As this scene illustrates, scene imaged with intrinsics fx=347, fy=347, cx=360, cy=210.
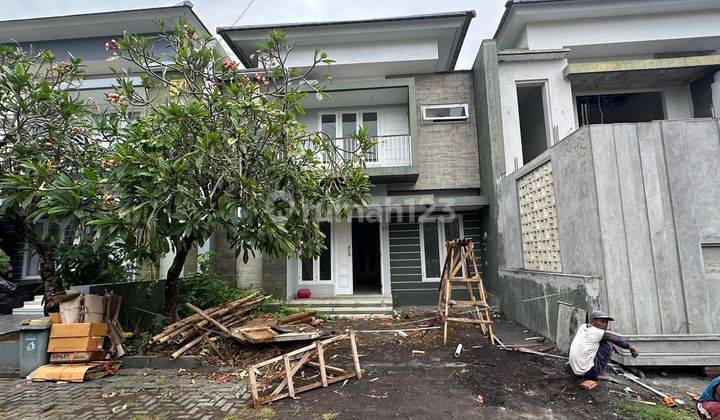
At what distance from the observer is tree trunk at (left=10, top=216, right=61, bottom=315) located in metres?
5.97

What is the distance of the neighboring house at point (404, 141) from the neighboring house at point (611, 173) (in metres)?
0.97

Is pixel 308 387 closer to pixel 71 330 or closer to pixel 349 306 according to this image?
pixel 71 330

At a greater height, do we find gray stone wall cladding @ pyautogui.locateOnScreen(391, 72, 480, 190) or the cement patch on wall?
gray stone wall cladding @ pyautogui.locateOnScreen(391, 72, 480, 190)

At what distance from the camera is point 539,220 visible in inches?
280

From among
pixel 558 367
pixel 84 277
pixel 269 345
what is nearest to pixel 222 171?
pixel 269 345

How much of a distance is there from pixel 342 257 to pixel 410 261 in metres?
2.15

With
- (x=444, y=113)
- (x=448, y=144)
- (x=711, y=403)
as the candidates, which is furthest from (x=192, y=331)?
(x=444, y=113)

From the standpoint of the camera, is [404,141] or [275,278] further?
[404,141]

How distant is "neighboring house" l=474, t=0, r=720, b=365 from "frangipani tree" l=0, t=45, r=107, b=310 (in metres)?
7.47

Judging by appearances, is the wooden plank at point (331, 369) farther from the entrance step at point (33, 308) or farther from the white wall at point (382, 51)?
the white wall at point (382, 51)

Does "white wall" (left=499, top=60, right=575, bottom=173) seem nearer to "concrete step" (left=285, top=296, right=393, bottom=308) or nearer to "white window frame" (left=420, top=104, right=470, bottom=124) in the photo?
"white window frame" (left=420, top=104, right=470, bottom=124)

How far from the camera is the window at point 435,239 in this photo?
10.9 meters

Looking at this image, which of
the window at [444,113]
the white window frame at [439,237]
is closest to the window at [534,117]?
the window at [444,113]

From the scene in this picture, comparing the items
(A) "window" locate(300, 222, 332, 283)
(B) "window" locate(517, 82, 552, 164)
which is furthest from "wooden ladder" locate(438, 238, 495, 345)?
(B) "window" locate(517, 82, 552, 164)
